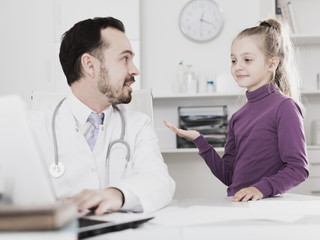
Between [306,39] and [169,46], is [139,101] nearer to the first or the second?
[169,46]

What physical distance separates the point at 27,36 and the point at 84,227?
3.03 metres

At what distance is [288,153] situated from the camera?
4.54ft

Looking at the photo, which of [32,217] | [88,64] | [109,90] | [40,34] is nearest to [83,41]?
[88,64]

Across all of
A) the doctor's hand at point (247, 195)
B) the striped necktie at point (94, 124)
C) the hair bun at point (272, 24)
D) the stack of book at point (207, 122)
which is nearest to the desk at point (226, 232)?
the doctor's hand at point (247, 195)

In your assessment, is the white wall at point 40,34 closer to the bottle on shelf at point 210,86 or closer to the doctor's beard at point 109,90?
the bottle on shelf at point 210,86

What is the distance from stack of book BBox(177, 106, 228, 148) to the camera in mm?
3342

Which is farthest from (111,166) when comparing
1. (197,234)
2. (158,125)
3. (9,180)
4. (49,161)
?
(158,125)

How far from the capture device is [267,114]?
1.52 meters

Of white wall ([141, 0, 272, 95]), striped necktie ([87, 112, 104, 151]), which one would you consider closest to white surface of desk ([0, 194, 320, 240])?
striped necktie ([87, 112, 104, 151])

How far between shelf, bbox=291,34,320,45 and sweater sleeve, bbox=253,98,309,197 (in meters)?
1.99

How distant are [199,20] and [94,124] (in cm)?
236

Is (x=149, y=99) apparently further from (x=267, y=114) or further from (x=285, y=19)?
(x=285, y=19)

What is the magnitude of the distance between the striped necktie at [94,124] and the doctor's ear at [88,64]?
0.56 feet

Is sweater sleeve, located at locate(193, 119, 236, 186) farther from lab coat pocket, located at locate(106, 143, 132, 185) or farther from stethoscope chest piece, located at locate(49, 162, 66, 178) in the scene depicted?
stethoscope chest piece, located at locate(49, 162, 66, 178)
